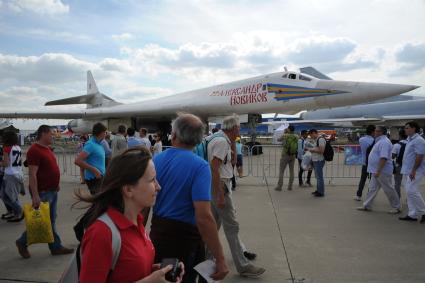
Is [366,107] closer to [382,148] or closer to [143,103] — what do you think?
[143,103]

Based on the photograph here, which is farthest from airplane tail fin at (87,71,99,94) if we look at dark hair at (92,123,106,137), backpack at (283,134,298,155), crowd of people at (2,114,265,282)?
crowd of people at (2,114,265,282)

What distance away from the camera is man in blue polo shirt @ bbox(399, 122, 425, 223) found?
5855 millimetres

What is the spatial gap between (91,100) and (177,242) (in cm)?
2701

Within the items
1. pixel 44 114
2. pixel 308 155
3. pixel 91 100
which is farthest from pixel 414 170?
pixel 91 100

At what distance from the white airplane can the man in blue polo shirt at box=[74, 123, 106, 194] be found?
444 inches

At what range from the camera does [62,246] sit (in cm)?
457

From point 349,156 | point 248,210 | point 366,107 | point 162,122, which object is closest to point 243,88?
point 349,156

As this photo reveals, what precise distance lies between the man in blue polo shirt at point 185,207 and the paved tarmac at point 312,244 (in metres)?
1.55

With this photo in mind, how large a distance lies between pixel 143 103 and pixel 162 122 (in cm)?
248

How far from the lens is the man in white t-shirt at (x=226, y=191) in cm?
356

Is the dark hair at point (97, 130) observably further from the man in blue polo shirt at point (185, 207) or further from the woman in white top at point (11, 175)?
the man in blue polo shirt at point (185, 207)

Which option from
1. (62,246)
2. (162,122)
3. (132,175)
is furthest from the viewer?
(162,122)

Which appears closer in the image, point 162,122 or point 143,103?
point 143,103

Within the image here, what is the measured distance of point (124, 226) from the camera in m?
1.54
